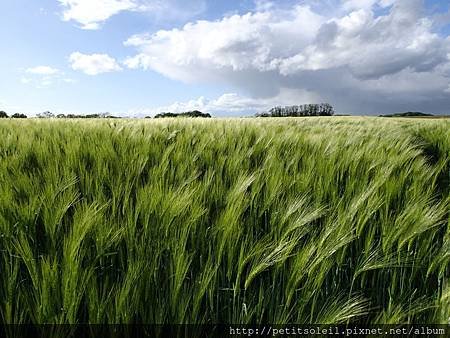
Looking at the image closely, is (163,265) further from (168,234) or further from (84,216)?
(84,216)

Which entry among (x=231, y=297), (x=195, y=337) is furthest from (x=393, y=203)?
(x=195, y=337)

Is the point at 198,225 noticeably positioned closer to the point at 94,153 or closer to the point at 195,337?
the point at 195,337

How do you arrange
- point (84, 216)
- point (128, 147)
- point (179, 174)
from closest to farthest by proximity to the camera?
point (84, 216) < point (179, 174) < point (128, 147)

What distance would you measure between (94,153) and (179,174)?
0.67 metres

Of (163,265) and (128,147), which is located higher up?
(128,147)

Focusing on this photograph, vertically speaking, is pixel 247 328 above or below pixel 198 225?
below

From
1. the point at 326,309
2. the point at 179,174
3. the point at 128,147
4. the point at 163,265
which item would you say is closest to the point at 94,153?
the point at 128,147

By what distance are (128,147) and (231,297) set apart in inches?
68.8

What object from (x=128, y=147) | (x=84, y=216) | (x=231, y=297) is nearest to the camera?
(x=231, y=297)

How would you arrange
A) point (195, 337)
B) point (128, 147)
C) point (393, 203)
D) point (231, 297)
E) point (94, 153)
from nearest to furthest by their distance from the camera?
point (195, 337) → point (231, 297) → point (393, 203) → point (94, 153) → point (128, 147)

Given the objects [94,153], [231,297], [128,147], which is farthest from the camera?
[128,147]

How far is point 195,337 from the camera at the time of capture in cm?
66

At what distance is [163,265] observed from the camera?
32.9 inches

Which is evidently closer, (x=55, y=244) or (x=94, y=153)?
(x=55, y=244)
